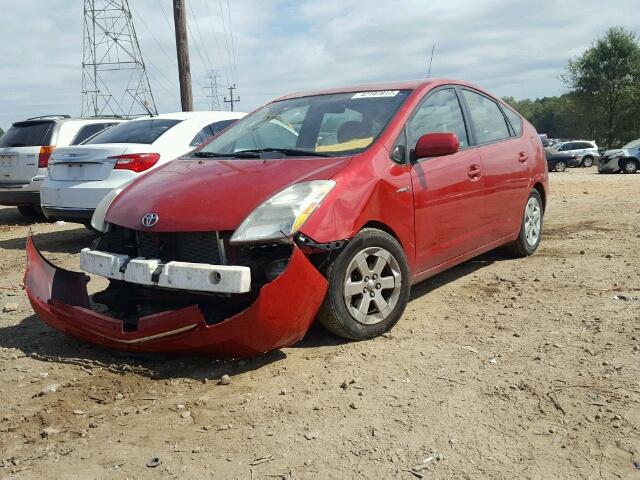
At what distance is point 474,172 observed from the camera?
488 cm

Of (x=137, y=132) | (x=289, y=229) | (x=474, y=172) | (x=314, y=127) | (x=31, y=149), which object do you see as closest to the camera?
(x=289, y=229)

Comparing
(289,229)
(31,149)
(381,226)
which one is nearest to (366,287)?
(381,226)

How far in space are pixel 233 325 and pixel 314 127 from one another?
1875 mm

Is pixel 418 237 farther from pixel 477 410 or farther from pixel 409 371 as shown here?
pixel 477 410

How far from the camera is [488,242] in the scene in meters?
5.27

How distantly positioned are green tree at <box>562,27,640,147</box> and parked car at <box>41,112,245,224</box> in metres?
45.3

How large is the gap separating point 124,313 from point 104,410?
32.5 inches

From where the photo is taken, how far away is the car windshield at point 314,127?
429 centimetres

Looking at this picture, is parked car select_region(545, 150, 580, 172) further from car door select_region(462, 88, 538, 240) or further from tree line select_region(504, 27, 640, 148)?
car door select_region(462, 88, 538, 240)

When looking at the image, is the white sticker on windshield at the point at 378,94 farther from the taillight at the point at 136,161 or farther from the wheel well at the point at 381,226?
the taillight at the point at 136,161

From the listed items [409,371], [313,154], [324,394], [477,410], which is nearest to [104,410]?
[324,394]

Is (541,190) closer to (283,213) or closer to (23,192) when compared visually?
(283,213)

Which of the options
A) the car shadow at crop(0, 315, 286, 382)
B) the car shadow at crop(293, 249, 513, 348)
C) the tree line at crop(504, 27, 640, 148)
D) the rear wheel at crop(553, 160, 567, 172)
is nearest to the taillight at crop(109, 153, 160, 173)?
the car shadow at crop(0, 315, 286, 382)

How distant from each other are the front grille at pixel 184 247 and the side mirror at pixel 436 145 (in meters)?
1.54
